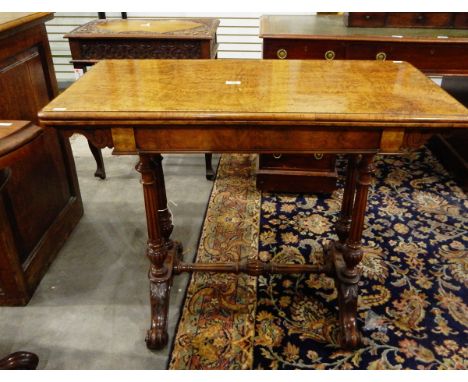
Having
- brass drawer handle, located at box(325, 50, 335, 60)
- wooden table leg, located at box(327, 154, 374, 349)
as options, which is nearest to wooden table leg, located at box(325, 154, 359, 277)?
wooden table leg, located at box(327, 154, 374, 349)

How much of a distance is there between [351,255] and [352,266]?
3.1 inches

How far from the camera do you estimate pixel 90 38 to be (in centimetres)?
265

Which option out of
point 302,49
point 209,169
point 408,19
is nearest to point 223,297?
point 209,169

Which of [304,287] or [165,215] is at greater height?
[165,215]

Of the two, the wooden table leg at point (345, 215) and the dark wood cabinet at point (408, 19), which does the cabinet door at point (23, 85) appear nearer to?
the wooden table leg at point (345, 215)

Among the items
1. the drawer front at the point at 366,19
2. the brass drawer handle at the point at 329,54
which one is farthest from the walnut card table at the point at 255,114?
the drawer front at the point at 366,19

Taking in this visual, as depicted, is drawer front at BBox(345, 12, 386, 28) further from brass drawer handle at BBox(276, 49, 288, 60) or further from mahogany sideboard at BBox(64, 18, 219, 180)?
mahogany sideboard at BBox(64, 18, 219, 180)

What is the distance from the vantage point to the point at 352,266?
1.79m

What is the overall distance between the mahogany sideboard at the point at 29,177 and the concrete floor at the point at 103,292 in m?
0.11

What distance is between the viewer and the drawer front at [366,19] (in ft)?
8.92

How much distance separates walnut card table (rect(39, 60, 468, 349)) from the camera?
1.29 metres
